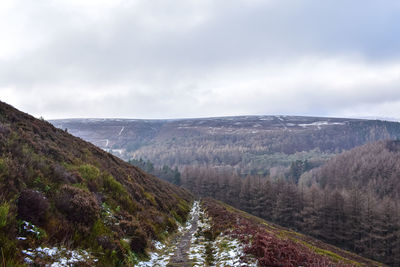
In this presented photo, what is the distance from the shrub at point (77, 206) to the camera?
7.83 metres

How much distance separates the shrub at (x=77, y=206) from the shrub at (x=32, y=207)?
80 centimetres

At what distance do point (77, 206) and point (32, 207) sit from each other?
1.61 metres

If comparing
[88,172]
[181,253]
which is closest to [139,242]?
[181,253]

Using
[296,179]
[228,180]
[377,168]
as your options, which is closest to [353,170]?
[377,168]

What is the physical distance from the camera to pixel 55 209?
7555mm

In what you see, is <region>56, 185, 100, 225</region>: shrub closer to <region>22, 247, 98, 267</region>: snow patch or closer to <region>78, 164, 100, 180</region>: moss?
<region>22, 247, 98, 267</region>: snow patch

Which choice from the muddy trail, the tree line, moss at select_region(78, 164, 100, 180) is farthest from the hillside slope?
the tree line

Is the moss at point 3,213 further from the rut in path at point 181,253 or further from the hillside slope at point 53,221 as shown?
the rut in path at point 181,253

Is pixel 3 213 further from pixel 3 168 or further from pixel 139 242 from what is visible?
pixel 139 242

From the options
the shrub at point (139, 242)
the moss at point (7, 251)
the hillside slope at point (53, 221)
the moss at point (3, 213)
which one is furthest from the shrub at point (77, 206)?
the moss at point (7, 251)

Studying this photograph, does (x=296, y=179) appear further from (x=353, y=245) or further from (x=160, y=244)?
(x=160, y=244)

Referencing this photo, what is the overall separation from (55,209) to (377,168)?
19688cm

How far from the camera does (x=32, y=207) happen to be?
267 inches

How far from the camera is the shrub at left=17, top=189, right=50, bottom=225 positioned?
6.43 m
